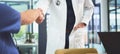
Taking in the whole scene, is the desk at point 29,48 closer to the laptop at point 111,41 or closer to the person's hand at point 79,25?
the person's hand at point 79,25

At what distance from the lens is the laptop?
3.83 feet

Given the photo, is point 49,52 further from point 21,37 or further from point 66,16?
point 21,37

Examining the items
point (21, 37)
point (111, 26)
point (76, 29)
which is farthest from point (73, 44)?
point (111, 26)

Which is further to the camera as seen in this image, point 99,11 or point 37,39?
point 99,11

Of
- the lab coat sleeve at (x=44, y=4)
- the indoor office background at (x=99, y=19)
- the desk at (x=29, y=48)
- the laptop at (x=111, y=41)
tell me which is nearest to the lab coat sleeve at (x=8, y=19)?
the laptop at (x=111, y=41)

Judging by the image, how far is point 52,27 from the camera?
2244 millimetres

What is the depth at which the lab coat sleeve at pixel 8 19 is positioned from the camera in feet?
2.50

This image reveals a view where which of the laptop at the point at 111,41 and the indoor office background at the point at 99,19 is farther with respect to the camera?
the indoor office background at the point at 99,19

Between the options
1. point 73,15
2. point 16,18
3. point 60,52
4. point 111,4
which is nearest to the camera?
point 16,18

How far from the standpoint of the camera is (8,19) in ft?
2.51

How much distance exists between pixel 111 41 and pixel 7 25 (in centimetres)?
63

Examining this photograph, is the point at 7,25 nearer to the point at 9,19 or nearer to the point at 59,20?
the point at 9,19

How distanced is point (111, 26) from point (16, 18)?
649 centimetres

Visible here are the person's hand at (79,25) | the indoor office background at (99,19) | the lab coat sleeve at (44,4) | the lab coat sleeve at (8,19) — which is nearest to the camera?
the lab coat sleeve at (8,19)
